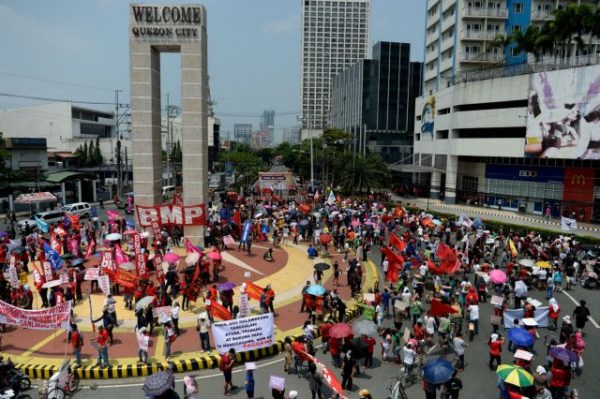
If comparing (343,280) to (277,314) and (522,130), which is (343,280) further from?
(522,130)

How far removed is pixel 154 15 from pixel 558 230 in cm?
3667

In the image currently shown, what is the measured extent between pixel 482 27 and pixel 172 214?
54.0 m

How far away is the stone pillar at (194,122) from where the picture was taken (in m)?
32.7

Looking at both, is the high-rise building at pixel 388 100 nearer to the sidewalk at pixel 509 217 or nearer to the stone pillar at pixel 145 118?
the sidewalk at pixel 509 217

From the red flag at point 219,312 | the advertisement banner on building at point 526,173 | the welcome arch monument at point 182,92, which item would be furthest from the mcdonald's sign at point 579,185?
the red flag at point 219,312

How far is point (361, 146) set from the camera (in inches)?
4473

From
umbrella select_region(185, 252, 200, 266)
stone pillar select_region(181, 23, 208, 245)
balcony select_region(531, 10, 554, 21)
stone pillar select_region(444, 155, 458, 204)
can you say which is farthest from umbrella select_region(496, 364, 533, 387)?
balcony select_region(531, 10, 554, 21)

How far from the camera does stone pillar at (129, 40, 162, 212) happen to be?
32.8 m

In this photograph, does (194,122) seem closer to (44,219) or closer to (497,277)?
(44,219)

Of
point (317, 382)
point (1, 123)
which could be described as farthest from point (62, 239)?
point (1, 123)

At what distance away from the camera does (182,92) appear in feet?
108

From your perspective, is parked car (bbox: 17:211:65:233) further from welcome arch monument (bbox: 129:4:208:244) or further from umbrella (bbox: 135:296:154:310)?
umbrella (bbox: 135:296:154:310)

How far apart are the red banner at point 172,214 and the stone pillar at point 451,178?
39.8m

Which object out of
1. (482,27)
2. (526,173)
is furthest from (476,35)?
(526,173)
